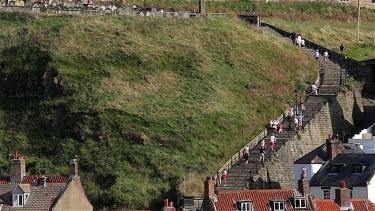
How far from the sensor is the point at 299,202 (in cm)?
8888

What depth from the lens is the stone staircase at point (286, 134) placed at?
104 meters

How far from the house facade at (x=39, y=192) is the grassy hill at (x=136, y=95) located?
13390mm

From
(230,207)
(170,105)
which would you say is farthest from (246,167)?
(230,207)

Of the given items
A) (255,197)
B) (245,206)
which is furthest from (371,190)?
(245,206)

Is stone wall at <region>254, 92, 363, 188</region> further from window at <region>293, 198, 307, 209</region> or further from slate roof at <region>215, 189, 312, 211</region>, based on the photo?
window at <region>293, 198, 307, 209</region>

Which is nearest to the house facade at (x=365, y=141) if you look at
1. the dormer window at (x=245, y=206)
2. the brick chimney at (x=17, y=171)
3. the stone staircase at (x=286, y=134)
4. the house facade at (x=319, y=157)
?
the house facade at (x=319, y=157)

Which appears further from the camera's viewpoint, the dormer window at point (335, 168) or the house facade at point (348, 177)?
the dormer window at point (335, 168)

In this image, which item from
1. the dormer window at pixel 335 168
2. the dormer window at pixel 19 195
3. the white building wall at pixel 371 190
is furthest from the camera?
the dormer window at pixel 335 168

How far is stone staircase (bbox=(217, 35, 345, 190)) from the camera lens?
104 metres

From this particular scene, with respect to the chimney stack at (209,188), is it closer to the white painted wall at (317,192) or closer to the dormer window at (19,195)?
the dormer window at (19,195)

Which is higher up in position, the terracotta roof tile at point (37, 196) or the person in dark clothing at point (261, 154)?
the terracotta roof tile at point (37, 196)

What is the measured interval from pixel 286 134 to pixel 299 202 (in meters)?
22.2

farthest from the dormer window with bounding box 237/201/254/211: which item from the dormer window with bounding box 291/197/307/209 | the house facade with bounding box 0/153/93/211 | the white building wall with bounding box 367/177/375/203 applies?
the white building wall with bounding box 367/177/375/203

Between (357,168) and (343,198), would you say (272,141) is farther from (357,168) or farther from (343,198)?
(343,198)
